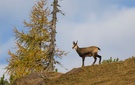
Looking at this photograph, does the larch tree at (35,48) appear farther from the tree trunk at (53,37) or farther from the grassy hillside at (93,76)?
the grassy hillside at (93,76)

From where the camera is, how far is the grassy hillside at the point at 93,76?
20.0 metres

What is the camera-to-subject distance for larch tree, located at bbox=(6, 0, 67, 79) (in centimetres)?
3716

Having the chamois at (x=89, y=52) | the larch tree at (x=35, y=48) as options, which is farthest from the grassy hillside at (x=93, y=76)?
the larch tree at (x=35, y=48)

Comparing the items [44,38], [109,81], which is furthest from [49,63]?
[109,81]

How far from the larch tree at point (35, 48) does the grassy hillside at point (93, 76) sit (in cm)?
1240

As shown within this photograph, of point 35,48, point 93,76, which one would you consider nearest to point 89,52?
point 93,76

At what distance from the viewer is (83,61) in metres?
24.7

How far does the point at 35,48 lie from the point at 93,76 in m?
17.3

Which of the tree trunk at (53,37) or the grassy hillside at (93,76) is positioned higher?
the tree trunk at (53,37)

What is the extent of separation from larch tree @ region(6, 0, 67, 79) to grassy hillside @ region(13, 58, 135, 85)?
40.7ft

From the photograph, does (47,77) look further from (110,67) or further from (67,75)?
(110,67)

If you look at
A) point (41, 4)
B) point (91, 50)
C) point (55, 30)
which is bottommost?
point (91, 50)

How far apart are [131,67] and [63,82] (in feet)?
13.1

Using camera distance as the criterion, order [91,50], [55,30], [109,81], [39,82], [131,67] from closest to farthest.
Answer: [109,81], [131,67], [39,82], [91,50], [55,30]
